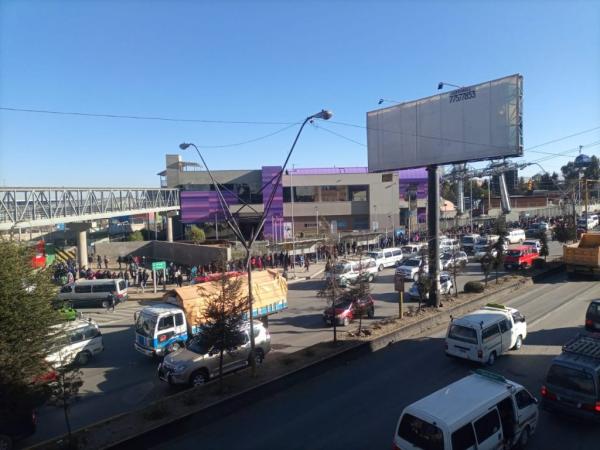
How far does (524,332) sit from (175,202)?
173 feet

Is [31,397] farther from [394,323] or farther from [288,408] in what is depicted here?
[394,323]

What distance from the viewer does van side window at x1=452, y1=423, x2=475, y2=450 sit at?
7.75 m

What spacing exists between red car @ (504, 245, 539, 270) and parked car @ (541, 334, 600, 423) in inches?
973

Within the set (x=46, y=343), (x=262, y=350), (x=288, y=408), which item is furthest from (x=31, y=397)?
(x=262, y=350)

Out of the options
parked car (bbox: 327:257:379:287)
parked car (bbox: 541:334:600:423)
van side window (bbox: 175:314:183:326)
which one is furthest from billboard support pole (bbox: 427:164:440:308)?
van side window (bbox: 175:314:183:326)

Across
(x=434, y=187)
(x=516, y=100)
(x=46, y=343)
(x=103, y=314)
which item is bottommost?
(x=103, y=314)

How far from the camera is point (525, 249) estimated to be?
34.4 meters

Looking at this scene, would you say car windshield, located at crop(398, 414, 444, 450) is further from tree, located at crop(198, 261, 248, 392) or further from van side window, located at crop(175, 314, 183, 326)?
van side window, located at crop(175, 314, 183, 326)

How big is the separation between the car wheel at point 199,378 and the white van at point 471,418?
7543mm

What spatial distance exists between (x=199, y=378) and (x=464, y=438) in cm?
892

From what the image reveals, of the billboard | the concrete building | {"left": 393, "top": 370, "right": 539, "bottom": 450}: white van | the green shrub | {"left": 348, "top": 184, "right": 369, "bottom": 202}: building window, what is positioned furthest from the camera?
{"left": 348, "top": 184, "right": 369, "bottom": 202}: building window

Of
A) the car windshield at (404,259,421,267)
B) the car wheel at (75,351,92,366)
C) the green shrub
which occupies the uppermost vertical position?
the car windshield at (404,259,421,267)

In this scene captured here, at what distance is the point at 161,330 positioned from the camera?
1639 centimetres

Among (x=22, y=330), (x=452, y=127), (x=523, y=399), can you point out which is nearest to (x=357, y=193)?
(x=452, y=127)
